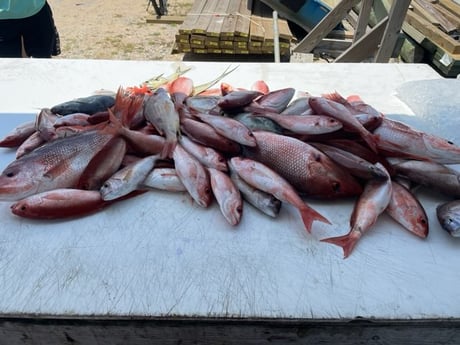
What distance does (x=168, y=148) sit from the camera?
1395 mm

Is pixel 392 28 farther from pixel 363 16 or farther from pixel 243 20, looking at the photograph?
pixel 243 20

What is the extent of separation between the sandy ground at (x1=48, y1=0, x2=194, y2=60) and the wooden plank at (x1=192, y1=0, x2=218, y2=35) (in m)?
0.65

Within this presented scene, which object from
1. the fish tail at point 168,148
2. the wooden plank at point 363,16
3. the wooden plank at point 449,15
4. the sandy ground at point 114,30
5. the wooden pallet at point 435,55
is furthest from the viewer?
the sandy ground at point 114,30

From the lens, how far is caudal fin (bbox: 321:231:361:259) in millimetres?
1165

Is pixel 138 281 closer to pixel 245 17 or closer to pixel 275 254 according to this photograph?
pixel 275 254

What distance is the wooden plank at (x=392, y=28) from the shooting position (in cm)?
305

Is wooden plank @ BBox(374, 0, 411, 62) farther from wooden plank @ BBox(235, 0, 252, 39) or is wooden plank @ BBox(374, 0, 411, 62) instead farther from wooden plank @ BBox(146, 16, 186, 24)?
wooden plank @ BBox(146, 16, 186, 24)

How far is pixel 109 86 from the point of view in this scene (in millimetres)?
2150

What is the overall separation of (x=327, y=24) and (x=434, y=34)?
137 cm

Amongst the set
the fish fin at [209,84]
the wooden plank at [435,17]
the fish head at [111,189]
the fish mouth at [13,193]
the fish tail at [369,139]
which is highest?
the wooden plank at [435,17]

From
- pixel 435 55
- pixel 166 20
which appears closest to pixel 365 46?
pixel 435 55

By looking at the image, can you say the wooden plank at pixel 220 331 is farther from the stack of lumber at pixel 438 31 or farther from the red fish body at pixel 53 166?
the stack of lumber at pixel 438 31

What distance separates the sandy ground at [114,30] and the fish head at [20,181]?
425 cm

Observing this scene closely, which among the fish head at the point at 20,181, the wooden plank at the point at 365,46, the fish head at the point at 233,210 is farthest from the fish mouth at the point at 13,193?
the wooden plank at the point at 365,46
